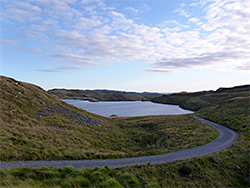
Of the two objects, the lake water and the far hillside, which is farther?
the lake water

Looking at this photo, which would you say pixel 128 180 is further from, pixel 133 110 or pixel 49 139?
pixel 133 110

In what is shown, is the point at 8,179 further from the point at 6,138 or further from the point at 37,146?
the point at 6,138

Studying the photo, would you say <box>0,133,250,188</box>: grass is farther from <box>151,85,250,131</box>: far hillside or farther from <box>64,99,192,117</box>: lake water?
<box>64,99,192,117</box>: lake water

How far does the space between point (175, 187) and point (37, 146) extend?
1371 centimetres

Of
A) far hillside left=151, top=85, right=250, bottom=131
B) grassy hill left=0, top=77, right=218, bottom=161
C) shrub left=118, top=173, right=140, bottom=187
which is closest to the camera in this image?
shrub left=118, top=173, right=140, bottom=187

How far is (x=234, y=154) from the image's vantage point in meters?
16.3

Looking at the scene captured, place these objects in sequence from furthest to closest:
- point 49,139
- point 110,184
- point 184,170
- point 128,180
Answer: point 49,139 < point 184,170 < point 128,180 < point 110,184

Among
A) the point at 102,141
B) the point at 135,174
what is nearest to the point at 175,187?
the point at 135,174

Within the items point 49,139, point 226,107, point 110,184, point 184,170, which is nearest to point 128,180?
point 110,184

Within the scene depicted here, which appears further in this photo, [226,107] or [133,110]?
[133,110]

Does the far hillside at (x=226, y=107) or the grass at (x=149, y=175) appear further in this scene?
the far hillside at (x=226, y=107)

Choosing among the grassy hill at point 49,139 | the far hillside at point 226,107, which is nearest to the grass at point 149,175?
the grassy hill at point 49,139

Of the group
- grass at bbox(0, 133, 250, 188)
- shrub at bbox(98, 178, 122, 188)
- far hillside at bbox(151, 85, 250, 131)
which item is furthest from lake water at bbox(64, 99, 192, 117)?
shrub at bbox(98, 178, 122, 188)

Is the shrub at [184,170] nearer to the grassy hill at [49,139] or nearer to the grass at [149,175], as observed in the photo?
the grass at [149,175]
